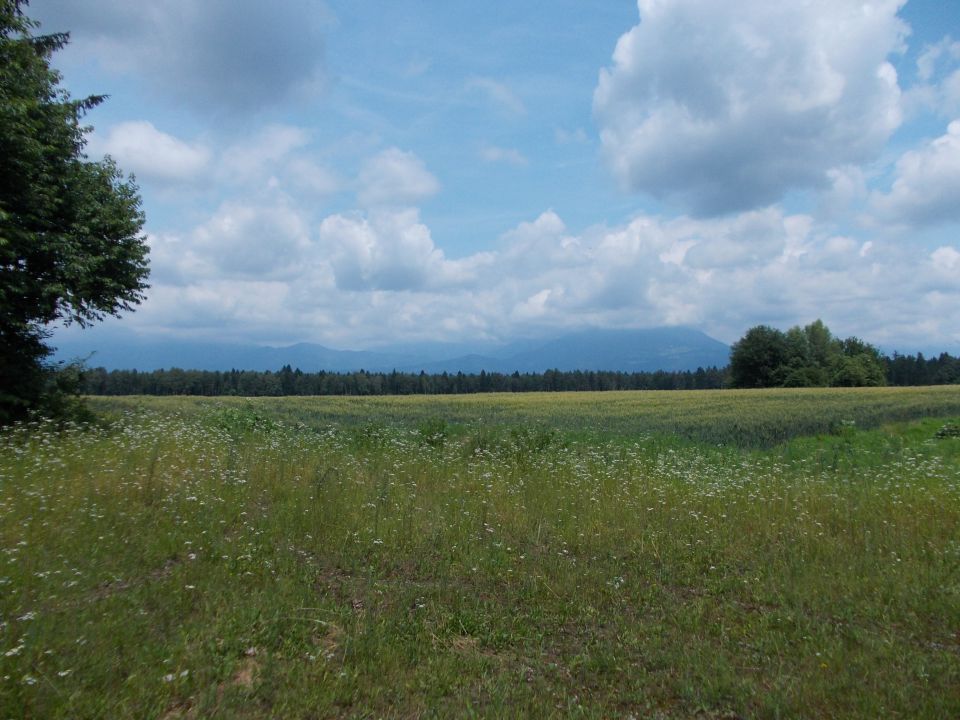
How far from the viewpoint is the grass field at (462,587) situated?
13.1ft

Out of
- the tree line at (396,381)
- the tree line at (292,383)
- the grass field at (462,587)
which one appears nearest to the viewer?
the grass field at (462,587)

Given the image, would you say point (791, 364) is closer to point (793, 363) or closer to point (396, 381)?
point (793, 363)

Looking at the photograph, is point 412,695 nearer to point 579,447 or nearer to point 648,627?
point 648,627

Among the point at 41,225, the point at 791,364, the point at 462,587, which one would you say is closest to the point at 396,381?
the point at 791,364

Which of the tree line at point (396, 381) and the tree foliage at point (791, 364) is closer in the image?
the tree line at point (396, 381)

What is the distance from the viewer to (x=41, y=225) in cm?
1425

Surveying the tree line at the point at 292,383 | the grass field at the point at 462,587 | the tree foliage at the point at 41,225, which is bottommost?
the grass field at the point at 462,587

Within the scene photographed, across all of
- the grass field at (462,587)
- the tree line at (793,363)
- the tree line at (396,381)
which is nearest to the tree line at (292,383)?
the tree line at (396,381)

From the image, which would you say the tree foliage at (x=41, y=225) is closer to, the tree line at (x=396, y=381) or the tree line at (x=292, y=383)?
the tree line at (x=396, y=381)

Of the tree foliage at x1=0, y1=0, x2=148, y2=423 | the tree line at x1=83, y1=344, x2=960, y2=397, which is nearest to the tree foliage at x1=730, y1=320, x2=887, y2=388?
the tree line at x1=83, y1=344, x2=960, y2=397

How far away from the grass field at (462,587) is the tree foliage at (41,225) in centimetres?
406

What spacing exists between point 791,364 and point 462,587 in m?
90.0

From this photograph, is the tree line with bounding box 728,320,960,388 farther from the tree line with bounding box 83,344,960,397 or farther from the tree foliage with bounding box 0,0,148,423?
the tree foliage with bounding box 0,0,148,423

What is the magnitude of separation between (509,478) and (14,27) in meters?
16.2
